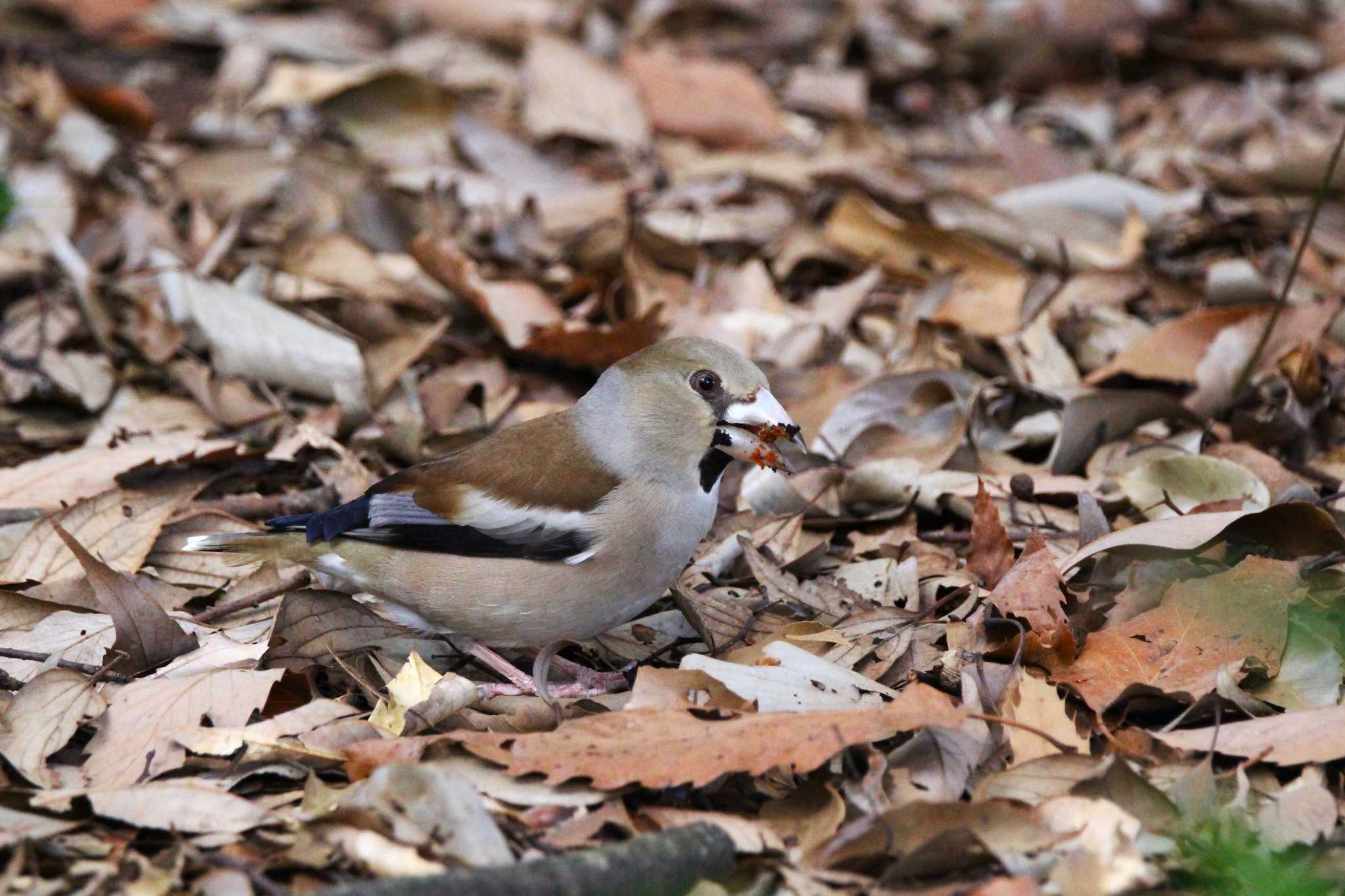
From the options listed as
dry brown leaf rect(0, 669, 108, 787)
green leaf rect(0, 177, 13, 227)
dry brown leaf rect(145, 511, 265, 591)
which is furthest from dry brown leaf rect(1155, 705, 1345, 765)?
green leaf rect(0, 177, 13, 227)

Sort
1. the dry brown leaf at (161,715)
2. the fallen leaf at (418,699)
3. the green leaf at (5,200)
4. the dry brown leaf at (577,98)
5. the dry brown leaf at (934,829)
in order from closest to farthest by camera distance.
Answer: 1. the dry brown leaf at (934,829)
2. the dry brown leaf at (161,715)
3. the fallen leaf at (418,699)
4. the green leaf at (5,200)
5. the dry brown leaf at (577,98)

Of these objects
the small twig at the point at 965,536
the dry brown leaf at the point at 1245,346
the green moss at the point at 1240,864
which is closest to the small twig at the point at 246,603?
the small twig at the point at 965,536

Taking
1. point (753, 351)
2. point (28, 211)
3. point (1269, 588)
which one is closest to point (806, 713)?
point (1269, 588)

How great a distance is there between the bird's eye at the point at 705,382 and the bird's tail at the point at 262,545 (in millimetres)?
1331

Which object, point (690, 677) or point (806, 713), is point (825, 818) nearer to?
point (806, 713)

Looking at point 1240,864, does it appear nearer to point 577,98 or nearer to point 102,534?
point 102,534

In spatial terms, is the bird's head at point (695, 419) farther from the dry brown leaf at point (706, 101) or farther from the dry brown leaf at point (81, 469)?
the dry brown leaf at point (706, 101)

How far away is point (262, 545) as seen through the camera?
4.54 m

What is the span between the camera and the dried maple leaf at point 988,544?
439 centimetres

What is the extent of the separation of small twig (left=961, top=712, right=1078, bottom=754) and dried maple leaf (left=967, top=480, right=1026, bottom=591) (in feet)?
2.77

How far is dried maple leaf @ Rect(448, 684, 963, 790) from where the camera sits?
135 inches

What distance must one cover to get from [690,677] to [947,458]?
5.83ft

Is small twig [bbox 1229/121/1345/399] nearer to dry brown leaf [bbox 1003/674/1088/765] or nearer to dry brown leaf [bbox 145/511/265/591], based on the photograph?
dry brown leaf [bbox 1003/674/1088/765]

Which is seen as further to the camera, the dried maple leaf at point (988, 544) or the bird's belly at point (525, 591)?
the dried maple leaf at point (988, 544)
